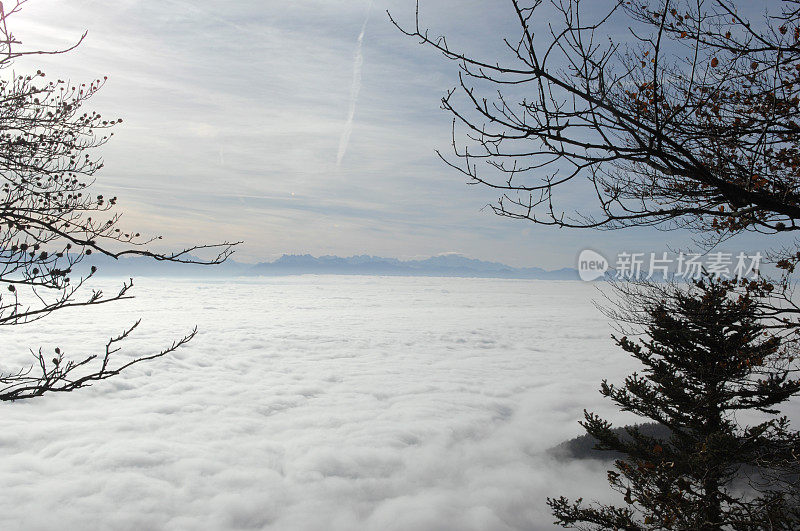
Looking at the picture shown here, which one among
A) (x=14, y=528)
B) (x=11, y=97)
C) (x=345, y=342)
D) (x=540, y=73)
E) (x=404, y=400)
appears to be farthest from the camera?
(x=345, y=342)

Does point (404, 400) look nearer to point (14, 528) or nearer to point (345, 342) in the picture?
point (345, 342)

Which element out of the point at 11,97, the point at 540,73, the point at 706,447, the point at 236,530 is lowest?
the point at 236,530

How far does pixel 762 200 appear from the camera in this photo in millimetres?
4152

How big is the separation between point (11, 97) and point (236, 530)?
52087 millimetres

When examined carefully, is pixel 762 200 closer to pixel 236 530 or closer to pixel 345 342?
pixel 236 530

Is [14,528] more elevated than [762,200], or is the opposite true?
[762,200]

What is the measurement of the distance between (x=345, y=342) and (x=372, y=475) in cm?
4776

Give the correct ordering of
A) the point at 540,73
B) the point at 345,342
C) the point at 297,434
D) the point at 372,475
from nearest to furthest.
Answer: the point at 540,73, the point at 372,475, the point at 297,434, the point at 345,342

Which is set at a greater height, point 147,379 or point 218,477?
point 147,379

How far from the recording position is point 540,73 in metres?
3.37

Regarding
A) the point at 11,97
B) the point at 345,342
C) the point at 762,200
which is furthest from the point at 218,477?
the point at 762,200

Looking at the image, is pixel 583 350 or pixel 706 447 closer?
pixel 706 447

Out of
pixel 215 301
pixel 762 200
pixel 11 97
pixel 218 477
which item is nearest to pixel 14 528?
pixel 218 477

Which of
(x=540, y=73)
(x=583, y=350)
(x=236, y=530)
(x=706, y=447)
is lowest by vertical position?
(x=236, y=530)
